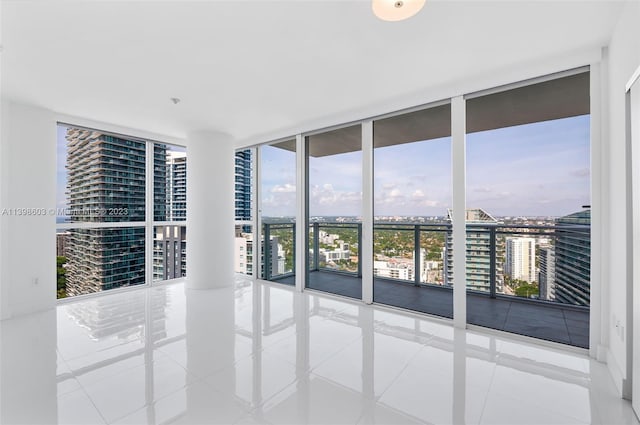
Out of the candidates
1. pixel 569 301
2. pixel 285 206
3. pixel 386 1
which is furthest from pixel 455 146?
pixel 285 206

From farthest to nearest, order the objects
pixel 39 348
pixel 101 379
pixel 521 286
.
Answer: pixel 521 286 → pixel 39 348 → pixel 101 379

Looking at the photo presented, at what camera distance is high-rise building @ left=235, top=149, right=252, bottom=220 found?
18.7 feet

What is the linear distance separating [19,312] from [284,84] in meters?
4.30

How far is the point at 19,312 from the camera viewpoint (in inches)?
137

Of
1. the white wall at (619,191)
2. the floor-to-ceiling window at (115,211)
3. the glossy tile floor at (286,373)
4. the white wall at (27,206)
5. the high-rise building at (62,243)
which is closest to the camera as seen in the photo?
the glossy tile floor at (286,373)

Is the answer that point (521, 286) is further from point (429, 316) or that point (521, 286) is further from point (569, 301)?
point (429, 316)

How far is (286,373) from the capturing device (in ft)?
7.20

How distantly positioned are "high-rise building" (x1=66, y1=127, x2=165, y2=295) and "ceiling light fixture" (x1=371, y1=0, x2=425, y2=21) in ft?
16.0

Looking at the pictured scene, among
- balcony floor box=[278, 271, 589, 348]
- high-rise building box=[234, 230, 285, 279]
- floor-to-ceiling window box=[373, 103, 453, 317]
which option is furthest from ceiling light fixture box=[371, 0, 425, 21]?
high-rise building box=[234, 230, 285, 279]

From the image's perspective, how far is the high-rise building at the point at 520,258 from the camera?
3.76 m

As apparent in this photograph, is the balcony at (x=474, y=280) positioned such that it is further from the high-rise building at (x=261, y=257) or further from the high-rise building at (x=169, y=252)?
the high-rise building at (x=169, y=252)

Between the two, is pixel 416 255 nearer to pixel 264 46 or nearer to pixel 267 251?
pixel 267 251

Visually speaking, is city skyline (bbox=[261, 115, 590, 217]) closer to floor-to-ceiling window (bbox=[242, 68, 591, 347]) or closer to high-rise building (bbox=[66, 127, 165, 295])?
floor-to-ceiling window (bbox=[242, 68, 591, 347])

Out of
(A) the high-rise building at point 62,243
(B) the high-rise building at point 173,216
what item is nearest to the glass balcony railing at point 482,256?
(B) the high-rise building at point 173,216
